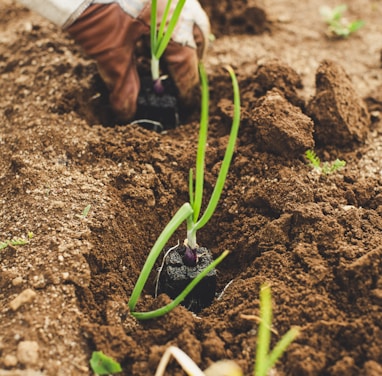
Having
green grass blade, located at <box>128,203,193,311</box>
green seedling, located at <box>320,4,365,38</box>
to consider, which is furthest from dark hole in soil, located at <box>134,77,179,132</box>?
green seedling, located at <box>320,4,365,38</box>

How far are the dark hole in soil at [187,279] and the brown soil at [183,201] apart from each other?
0.19 feet

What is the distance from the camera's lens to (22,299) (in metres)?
1.42

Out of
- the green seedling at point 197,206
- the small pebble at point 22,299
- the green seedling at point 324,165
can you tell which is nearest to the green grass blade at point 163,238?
the green seedling at point 197,206

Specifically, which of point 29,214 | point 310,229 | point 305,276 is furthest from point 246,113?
point 29,214

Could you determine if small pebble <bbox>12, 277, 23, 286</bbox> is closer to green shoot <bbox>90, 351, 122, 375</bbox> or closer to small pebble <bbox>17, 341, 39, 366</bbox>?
small pebble <bbox>17, 341, 39, 366</bbox>

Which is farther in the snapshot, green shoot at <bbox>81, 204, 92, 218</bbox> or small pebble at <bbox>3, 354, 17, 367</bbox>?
green shoot at <bbox>81, 204, 92, 218</bbox>

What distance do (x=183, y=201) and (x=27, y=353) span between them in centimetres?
72

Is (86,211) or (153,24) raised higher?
(153,24)

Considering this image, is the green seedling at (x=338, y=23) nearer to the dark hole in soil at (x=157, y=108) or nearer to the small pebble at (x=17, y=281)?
the dark hole in soil at (x=157, y=108)

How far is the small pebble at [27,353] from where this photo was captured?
1319 millimetres

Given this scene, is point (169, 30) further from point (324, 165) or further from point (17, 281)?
point (17, 281)

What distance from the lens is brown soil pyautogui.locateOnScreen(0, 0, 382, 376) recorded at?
1.38 meters

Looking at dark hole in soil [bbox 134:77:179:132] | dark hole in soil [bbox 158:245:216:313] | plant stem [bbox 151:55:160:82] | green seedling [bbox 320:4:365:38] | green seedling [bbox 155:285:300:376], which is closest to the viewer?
green seedling [bbox 155:285:300:376]

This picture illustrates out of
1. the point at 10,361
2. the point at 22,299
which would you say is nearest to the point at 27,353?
the point at 10,361
